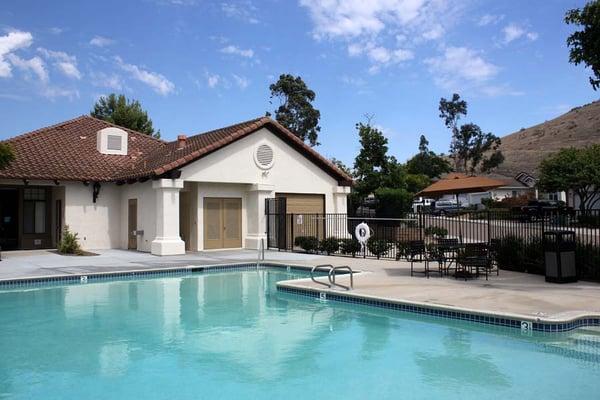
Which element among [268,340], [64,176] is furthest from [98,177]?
[268,340]

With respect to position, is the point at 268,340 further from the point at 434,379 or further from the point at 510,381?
the point at 510,381

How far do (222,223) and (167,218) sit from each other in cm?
321

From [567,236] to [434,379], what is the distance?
776 centimetres

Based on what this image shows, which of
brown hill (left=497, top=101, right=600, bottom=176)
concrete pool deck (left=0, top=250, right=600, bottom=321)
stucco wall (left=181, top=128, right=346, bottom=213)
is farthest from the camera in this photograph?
brown hill (left=497, top=101, right=600, bottom=176)

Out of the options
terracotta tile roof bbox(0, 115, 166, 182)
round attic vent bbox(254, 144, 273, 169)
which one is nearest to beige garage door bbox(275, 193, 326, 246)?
round attic vent bbox(254, 144, 273, 169)

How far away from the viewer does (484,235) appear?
768 inches

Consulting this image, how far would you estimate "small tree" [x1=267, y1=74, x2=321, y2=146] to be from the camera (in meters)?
52.9

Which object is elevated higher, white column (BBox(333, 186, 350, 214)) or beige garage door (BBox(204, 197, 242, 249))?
white column (BBox(333, 186, 350, 214))

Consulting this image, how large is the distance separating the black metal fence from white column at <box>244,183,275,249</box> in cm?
32

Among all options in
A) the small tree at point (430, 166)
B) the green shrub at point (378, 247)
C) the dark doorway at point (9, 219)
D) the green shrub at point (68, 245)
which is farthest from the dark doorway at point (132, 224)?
the small tree at point (430, 166)

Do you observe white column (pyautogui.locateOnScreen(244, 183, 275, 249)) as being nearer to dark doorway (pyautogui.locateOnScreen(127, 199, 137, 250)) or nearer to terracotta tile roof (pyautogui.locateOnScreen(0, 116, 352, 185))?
terracotta tile roof (pyautogui.locateOnScreen(0, 116, 352, 185))

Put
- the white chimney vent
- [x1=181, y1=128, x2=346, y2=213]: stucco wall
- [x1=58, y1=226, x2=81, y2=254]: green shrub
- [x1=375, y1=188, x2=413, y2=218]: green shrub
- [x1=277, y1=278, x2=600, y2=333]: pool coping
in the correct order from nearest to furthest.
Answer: [x1=277, y1=278, x2=600, y2=333]: pool coping < [x1=58, y1=226, x2=81, y2=254]: green shrub < [x1=181, y1=128, x2=346, y2=213]: stucco wall < the white chimney vent < [x1=375, y1=188, x2=413, y2=218]: green shrub

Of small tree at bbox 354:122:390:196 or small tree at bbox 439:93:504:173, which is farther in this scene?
small tree at bbox 439:93:504:173

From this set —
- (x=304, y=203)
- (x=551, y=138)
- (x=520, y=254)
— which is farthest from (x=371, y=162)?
(x=551, y=138)
